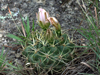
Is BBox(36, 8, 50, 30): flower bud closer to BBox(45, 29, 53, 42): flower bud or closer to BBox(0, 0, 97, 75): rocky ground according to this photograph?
BBox(45, 29, 53, 42): flower bud

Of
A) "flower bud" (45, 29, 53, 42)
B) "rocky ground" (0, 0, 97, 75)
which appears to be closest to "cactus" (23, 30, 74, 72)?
"flower bud" (45, 29, 53, 42)

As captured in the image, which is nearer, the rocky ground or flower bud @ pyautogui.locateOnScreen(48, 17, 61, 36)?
flower bud @ pyautogui.locateOnScreen(48, 17, 61, 36)

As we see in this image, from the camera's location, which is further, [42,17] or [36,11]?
[36,11]

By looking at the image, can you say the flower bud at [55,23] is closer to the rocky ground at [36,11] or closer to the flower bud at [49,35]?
the flower bud at [49,35]

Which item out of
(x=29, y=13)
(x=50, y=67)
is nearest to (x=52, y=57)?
(x=50, y=67)

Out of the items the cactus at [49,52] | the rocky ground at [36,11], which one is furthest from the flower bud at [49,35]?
the rocky ground at [36,11]

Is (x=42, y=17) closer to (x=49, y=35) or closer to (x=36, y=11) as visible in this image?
(x=49, y=35)

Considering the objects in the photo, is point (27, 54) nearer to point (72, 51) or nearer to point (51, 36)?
point (51, 36)

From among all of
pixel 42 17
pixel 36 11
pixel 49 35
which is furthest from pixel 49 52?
pixel 36 11
